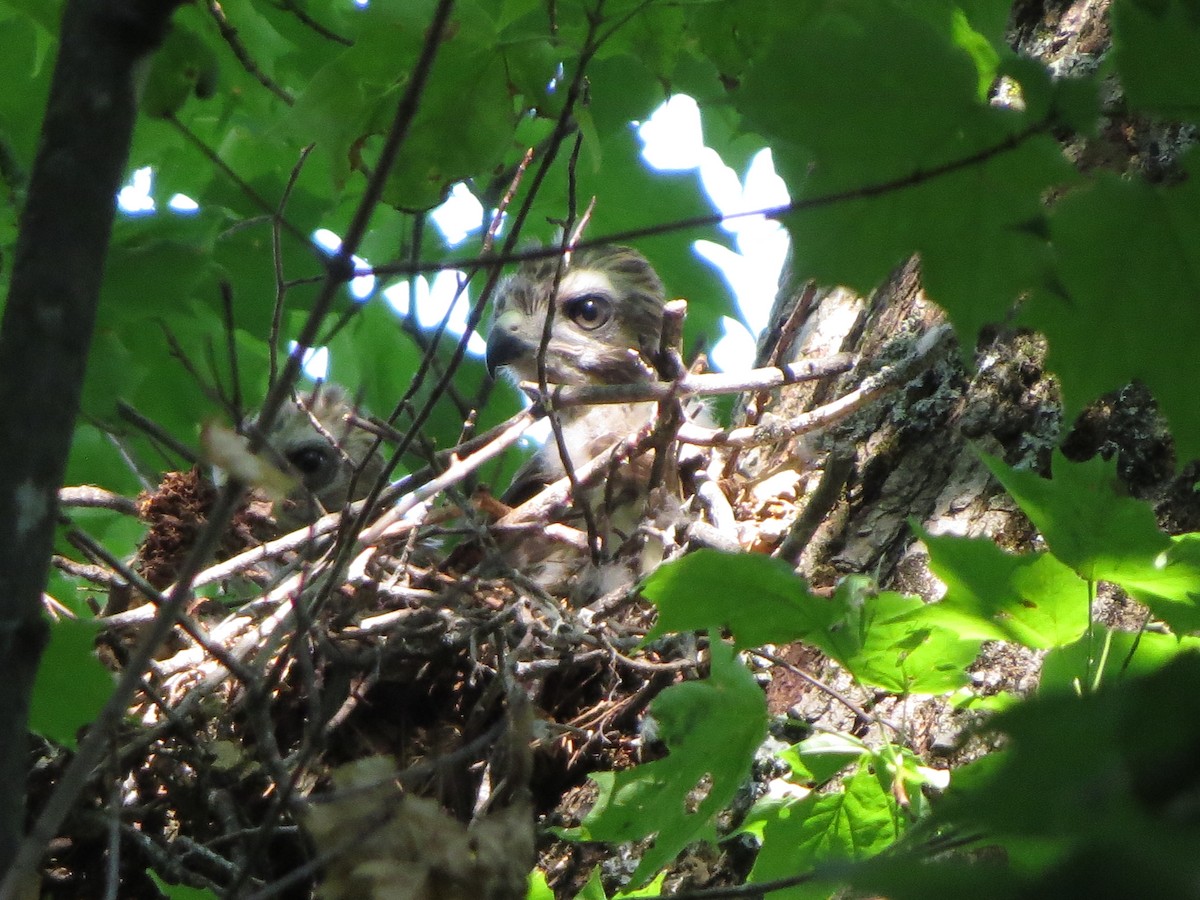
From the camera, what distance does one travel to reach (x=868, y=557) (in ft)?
8.90

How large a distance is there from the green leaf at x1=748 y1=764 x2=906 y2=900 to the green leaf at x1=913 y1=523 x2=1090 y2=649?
12.8 inches

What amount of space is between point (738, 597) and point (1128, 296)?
0.63 metres

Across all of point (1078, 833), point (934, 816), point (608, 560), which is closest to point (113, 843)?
point (934, 816)

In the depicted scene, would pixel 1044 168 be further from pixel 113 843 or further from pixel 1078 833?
pixel 113 843

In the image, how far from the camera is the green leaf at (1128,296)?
126 centimetres

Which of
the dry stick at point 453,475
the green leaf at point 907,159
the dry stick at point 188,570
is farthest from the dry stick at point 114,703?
the dry stick at point 453,475

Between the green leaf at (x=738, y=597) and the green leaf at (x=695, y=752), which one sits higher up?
the green leaf at (x=738, y=597)

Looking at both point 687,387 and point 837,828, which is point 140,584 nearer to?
point 837,828

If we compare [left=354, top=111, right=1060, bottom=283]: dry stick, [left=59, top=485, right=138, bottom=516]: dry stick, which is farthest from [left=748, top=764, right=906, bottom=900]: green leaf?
[left=59, top=485, right=138, bottom=516]: dry stick

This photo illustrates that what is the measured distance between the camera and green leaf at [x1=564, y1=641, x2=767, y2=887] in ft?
5.80

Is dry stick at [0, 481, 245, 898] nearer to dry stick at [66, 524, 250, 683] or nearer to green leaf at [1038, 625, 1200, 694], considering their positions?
dry stick at [66, 524, 250, 683]

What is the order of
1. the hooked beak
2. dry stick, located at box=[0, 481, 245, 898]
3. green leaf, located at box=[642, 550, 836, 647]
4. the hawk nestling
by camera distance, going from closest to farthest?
1. dry stick, located at box=[0, 481, 245, 898]
2. green leaf, located at box=[642, 550, 836, 647]
3. the hawk nestling
4. the hooked beak

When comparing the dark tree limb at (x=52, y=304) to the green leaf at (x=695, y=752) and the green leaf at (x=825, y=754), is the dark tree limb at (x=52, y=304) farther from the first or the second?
the green leaf at (x=825, y=754)

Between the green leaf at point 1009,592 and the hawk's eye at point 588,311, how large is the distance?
11.3 ft
